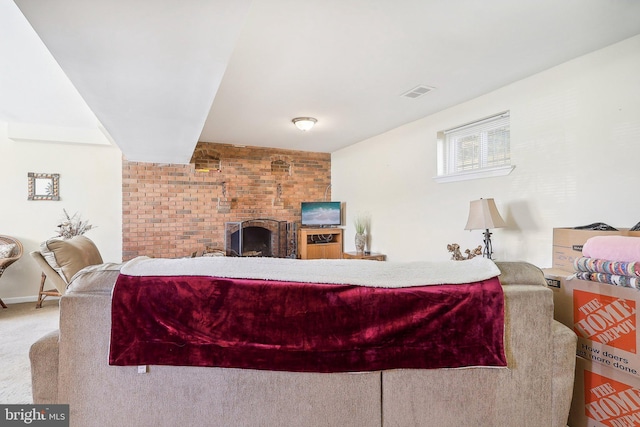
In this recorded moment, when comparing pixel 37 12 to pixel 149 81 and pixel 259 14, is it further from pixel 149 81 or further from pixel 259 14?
pixel 259 14

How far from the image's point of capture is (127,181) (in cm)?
491

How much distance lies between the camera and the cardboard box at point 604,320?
48.0 inches

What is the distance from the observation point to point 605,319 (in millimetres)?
1300

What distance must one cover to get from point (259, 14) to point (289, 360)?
1.88m

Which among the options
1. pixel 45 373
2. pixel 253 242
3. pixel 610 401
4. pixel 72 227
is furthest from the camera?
pixel 253 242

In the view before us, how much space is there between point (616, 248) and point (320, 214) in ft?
15.5

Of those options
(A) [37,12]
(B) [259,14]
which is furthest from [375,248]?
(A) [37,12]

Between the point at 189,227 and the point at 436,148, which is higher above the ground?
the point at 436,148

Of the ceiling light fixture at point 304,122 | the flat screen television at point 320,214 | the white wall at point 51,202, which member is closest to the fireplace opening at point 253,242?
the flat screen television at point 320,214

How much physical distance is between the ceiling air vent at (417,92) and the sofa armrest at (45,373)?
3.15m

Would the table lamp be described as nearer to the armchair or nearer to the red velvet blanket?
the red velvet blanket

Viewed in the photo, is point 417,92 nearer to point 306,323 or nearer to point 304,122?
point 304,122

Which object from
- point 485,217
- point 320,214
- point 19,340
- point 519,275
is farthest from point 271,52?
point 320,214

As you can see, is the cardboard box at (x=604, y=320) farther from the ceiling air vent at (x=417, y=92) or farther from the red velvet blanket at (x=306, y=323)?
the ceiling air vent at (x=417, y=92)
